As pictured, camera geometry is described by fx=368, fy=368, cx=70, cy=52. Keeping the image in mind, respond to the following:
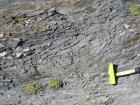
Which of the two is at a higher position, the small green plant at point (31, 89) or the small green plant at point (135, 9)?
the small green plant at point (135, 9)

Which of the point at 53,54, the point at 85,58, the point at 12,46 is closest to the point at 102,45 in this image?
the point at 85,58

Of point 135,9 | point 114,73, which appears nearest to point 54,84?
point 114,73

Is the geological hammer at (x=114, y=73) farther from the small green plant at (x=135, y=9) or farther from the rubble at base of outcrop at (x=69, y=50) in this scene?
the small green plant at (x=135, y=9)

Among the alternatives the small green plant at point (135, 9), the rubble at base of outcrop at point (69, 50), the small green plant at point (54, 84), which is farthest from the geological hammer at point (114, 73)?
the small green plant at point (135, 9)

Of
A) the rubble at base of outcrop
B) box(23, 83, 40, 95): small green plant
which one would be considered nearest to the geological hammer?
the rubble at base of outcrop

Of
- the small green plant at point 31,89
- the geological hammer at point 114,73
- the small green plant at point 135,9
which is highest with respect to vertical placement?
the small green plant at point 135,9

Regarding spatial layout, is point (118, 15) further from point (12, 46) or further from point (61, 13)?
point (12, 46)
